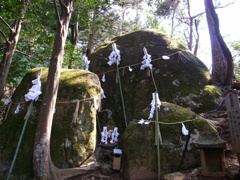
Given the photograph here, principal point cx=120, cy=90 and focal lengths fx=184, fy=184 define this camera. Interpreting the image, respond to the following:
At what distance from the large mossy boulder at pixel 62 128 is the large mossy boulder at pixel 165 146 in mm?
1085

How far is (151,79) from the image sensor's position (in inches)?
283

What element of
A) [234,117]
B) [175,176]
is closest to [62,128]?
[175,176]

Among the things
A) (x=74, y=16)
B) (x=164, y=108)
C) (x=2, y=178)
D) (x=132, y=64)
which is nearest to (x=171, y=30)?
(x=74, y=16)

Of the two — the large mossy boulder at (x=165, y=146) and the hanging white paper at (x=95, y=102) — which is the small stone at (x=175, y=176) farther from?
the hanging white paper at (x=95, y=102)

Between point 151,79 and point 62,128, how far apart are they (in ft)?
12.9

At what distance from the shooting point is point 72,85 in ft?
17.2

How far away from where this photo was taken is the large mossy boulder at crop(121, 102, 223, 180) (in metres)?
4.01

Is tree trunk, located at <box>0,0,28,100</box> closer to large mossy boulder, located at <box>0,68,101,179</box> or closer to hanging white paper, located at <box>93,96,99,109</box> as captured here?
large mossy boulder, located at <box>0,68,101,179</box>

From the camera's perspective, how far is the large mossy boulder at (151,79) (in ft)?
21.6

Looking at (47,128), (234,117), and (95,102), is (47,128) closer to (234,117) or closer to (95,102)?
(95,102)

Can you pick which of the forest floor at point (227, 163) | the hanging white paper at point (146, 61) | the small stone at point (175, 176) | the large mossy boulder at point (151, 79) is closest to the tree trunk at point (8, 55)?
the large mossy boulder at point (151, 79)

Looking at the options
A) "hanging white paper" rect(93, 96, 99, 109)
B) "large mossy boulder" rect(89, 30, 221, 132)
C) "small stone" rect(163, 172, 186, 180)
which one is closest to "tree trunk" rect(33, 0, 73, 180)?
"hanging white paper" rect(93, 96, 99, 109)

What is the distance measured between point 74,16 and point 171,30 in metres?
12.4

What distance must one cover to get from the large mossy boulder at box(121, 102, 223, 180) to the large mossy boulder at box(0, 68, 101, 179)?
1.08 m
